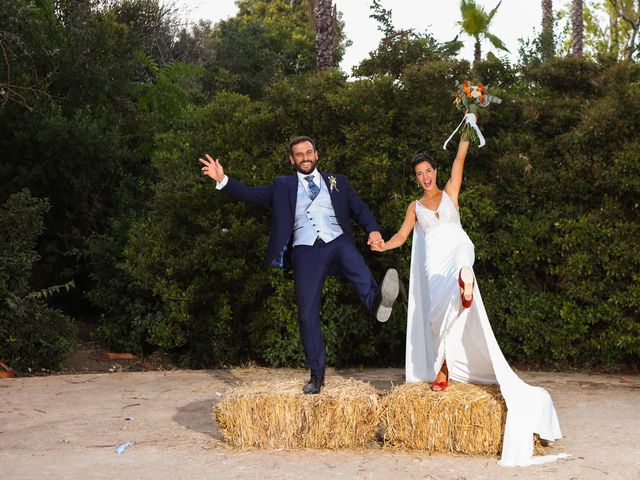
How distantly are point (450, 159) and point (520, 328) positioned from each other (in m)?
2.01

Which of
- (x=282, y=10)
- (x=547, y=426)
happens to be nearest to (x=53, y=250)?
(x=547, y=426)

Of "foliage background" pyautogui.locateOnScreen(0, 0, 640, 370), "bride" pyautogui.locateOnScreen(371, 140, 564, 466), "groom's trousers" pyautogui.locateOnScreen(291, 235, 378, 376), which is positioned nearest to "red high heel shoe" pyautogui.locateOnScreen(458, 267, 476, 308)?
"bride" pyautogui.locateOnScreen(371, 140, 564, 466)

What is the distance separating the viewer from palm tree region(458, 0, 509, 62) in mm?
27969

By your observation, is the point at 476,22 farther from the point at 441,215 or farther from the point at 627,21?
the point at 441,215

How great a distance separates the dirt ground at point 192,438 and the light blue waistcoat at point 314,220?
158 cm

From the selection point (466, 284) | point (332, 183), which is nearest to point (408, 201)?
point (332, 183)

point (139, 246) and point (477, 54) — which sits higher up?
point (477, 54)

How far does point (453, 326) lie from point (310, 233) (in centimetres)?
127

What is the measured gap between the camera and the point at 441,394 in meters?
5.84

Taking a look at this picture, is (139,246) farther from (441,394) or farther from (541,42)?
(541,42)

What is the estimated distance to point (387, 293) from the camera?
20.0ft

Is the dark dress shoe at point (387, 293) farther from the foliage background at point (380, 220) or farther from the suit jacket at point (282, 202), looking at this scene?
the foliage background at point (380, 220)

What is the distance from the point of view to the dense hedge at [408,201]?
8.95 metres

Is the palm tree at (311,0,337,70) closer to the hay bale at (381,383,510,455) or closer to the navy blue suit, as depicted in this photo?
the navy blue suit
